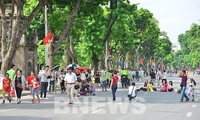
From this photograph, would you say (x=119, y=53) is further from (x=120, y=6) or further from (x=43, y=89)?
(x=43, y=89)

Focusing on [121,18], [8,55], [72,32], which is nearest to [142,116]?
[8,55]

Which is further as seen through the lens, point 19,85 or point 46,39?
point 46,39

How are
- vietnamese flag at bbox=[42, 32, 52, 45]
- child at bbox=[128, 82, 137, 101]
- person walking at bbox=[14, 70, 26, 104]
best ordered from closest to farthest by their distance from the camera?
1. person walking at bbox=[14, 70, 26, 104]
2. child at bbox=[128, 82, 137, 101]
3. vietnamese flag at bbox=[42, 32, 52, 45]

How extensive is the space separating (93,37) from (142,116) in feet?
129

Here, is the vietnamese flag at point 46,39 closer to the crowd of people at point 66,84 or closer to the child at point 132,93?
the crowd of people at point 66,84

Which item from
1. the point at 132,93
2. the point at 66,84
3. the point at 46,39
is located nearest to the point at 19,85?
the point at 66,84

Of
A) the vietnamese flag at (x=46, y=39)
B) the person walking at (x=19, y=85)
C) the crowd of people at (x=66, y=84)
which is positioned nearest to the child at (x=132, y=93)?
the crowd of people at (x=66, y=84)

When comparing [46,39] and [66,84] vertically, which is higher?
[46,39]

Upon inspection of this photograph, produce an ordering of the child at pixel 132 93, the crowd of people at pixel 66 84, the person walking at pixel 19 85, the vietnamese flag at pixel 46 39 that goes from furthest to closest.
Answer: the vietnamese flag at pixel 46 39
the child at pixel 132 93
the person walking at pixel 19 85
the crowd of people at pixel 66 84

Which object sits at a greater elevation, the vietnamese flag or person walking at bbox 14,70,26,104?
the vietnamese flag

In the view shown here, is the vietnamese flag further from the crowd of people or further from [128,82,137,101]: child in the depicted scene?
[128,82,137,101]: child

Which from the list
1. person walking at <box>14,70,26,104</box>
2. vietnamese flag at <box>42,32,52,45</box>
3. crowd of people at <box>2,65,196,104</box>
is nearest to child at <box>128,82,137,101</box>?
crowd of people at <box>2,65,196,104</box>

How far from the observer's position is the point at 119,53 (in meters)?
84.3

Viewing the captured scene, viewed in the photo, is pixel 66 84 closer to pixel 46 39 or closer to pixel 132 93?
pixel 132 93
